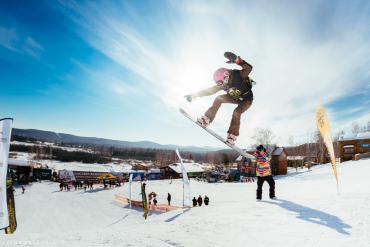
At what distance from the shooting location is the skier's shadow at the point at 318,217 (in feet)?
17.7

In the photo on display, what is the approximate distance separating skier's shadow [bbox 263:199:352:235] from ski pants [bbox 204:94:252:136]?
2.54 metres

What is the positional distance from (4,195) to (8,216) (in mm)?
454

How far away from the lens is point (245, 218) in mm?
6617

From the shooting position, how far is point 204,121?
7367 mm

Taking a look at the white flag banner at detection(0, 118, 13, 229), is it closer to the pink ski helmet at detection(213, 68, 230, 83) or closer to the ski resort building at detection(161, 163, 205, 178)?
the pink ski helmet at detection(213, 68, 230, 83)

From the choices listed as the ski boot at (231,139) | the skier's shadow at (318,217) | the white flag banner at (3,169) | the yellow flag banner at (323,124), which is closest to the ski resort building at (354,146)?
the yellow flag banner at (323,124)

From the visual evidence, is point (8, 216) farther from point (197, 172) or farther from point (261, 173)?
point (197, 172)

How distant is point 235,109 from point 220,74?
3.32 ft

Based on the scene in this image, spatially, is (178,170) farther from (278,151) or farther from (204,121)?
(204,121)

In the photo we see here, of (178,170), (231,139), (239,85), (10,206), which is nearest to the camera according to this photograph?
(10,206)

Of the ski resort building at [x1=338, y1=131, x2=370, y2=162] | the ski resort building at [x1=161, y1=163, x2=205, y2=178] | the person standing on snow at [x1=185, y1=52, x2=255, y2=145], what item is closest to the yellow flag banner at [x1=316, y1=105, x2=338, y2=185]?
the person standing on snow at [x1=185, y1=52, x2=255, y2=145]

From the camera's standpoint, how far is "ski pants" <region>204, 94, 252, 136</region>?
22.9ft

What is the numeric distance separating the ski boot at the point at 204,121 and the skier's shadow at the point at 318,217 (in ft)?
10.5

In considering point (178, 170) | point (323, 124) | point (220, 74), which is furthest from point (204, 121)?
point (178, 170)
